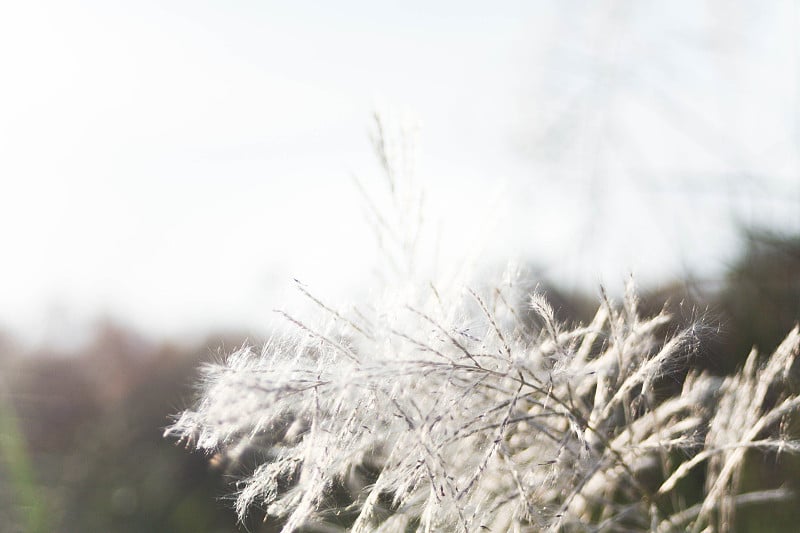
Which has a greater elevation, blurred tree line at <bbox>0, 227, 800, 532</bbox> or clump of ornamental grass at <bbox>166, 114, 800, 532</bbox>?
clump of ornamental grass at <bbox>166, 114, 800, 532</bbox>

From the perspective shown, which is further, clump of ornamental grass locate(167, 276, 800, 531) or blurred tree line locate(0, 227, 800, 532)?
blurred tree line locate(0, 227, 800, 532)

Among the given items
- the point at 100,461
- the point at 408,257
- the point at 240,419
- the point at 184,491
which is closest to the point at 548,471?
the point at 240,419

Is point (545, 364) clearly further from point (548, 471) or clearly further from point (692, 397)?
point (692, 397)

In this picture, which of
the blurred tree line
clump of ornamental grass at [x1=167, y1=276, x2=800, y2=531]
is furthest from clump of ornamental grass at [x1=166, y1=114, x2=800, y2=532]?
the blurred tree line

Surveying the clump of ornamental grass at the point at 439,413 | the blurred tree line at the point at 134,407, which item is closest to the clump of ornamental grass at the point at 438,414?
the clump of ornamental grass at the point at 439,413

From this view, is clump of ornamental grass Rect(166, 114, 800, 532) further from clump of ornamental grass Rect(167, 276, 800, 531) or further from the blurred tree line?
the blurred tree line

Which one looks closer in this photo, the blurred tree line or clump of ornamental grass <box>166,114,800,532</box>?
clump of ornamental grass <box>166,114,800,532</box>

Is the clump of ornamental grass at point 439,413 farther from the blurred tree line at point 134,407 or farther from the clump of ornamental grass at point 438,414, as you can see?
the blurred tree line at point 134,407

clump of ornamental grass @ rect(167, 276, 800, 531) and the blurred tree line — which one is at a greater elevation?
clump of ornamental grass @ rect(167, 276, 800, 531)

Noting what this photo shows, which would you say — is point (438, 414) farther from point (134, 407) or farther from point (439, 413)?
point (134, 407)
